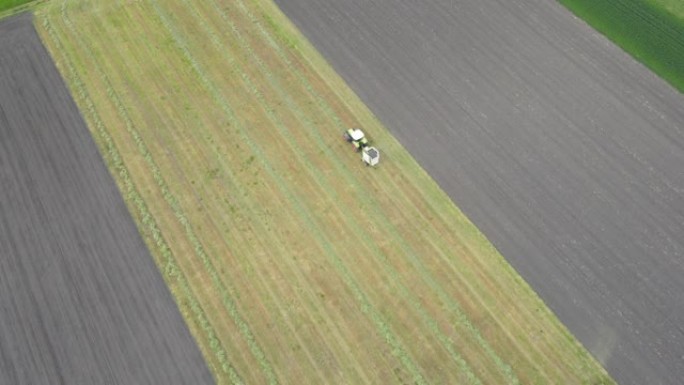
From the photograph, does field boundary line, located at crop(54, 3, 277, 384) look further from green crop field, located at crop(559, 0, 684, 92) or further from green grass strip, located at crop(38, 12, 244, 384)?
green crop field, located at crop(559, 0, 684, 92)

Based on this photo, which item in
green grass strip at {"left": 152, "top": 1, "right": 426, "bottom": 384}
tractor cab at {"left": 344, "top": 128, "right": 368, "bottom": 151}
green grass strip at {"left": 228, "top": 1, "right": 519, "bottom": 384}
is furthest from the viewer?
tractor cab at {"left": 344, "top": 128, "right": 368, "bottom": 151}

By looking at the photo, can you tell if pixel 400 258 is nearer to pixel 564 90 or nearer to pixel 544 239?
pixel 544 239

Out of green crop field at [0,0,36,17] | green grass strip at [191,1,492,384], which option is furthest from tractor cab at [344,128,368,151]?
green crop field at [0,0,36,17]

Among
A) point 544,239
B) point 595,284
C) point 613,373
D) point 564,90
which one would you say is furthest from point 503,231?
point 564,90

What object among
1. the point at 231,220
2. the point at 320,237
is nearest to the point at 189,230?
the point at 231,220

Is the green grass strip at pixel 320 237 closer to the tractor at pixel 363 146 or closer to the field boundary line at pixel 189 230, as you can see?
the tractor at pixel 363 146

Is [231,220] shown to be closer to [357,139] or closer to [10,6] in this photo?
[357,139]
